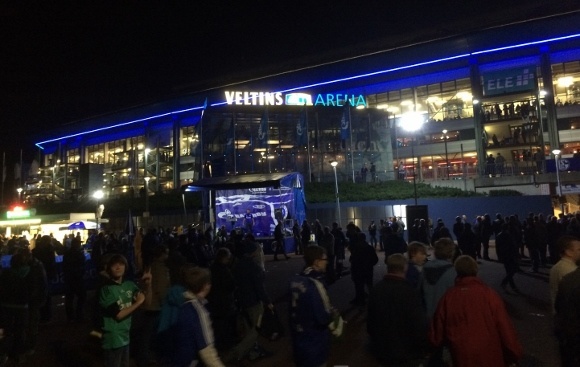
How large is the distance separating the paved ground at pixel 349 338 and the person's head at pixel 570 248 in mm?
1932

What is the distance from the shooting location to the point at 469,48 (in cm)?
4203

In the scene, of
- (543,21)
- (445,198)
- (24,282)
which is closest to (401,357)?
(24,282)

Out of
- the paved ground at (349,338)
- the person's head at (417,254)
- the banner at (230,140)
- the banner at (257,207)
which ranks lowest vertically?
the paved ground at (349,338)

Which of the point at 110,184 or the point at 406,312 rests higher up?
the point at 110,184

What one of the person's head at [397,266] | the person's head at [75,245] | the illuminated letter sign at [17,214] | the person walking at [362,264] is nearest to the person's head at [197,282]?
the person's head at [397,266]

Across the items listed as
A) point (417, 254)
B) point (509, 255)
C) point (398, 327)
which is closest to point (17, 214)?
point (509, 255)

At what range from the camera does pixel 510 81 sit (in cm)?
4062

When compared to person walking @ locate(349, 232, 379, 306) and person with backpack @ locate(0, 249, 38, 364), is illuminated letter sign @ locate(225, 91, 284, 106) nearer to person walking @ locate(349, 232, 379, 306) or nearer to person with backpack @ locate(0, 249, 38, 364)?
person walking @ locate(349, 232, 379, 306)

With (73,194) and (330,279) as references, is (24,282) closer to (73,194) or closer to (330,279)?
(330,279)

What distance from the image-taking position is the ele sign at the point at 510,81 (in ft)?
130

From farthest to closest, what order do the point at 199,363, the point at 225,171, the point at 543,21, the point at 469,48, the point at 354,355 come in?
the point at 469,48, the point at 543,21, the point at 225,171, the point at 354,355, the point at 199,363

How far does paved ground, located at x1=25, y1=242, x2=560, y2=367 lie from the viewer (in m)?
6.95

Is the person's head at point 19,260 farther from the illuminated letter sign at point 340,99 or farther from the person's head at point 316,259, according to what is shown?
the illuminated letter sign at point 340,99

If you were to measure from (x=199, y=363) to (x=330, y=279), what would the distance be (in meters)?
11.1
